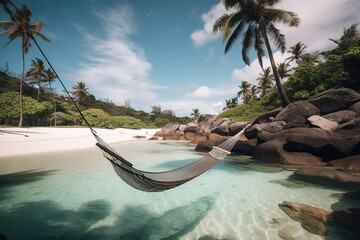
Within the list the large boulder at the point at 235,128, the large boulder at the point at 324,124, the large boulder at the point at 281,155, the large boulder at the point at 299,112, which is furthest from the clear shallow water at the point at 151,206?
the large boulder at the point at 235,128

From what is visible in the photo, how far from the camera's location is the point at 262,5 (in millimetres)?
12594

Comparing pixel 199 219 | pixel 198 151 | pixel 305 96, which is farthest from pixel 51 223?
pixel 305 96

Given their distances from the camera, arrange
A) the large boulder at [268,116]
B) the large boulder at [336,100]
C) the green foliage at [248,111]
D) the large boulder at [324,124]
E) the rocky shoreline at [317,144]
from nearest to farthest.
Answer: the rocky shoreline at [317,144], the large boulder at [324,124], the large boulder at [336,100], the large boulder at [268,116], the green foliage at [248,111]

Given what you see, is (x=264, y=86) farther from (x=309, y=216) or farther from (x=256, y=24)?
(x=309, y=216)

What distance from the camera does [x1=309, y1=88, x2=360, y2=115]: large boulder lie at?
9.76 meters

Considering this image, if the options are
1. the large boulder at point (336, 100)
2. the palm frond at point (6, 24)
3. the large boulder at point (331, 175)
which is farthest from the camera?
the palm frond at point (6, 24)

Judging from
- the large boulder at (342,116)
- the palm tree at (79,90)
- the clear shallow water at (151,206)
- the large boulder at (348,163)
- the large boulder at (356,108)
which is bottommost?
the clear shallow water at (151,206)

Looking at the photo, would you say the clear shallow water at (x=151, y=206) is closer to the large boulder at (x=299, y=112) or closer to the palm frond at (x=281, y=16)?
the large boulder at (x=299, y=112)

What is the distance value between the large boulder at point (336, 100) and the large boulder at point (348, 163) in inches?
172

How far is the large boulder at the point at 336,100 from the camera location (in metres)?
9.76

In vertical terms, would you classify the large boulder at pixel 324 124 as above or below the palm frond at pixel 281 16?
below

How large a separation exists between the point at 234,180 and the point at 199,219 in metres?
3.02

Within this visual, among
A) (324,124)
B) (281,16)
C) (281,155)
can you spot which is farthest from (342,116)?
(281,16)

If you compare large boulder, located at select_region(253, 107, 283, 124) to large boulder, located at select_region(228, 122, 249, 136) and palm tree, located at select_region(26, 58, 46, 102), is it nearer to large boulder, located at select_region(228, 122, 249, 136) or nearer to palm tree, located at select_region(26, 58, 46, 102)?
large boulder, located at select_region(228, 122, 249, 136)
